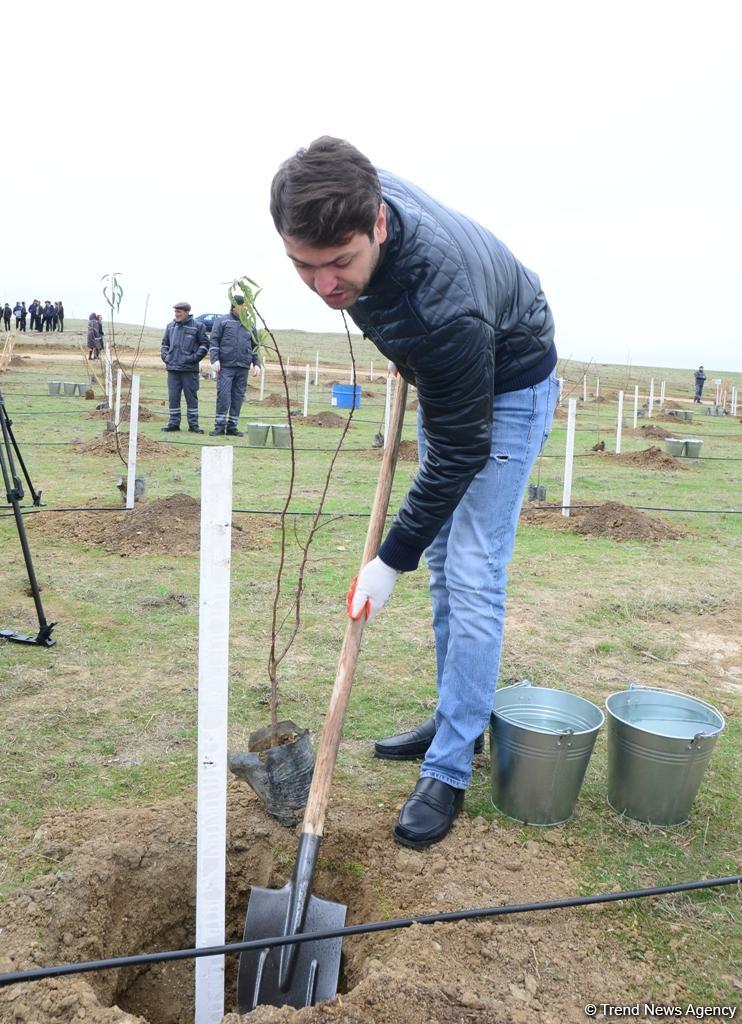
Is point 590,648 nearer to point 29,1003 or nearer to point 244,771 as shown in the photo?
point 244,771

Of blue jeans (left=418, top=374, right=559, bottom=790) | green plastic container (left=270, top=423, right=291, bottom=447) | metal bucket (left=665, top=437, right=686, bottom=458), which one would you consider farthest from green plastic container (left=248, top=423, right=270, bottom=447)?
blue jeans (left=418, top=374, right=559, bottom=790)

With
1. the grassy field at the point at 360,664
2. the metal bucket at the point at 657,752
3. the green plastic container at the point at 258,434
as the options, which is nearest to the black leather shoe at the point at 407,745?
the grassy field at the point at 360,664

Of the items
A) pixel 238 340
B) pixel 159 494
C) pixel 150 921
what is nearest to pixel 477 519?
pixel 150 921

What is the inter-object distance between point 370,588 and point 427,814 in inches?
30.0

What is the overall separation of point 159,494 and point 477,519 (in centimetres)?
595

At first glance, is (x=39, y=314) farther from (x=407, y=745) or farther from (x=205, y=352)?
(x=407, y=745)

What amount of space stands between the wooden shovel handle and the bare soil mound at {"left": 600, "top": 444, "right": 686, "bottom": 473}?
10.4 metres

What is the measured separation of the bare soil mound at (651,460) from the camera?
12.2m

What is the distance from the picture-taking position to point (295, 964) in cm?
208

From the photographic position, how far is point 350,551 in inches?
243

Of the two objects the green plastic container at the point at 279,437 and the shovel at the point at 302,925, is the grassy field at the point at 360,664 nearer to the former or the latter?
the shovel at the point at 302,925

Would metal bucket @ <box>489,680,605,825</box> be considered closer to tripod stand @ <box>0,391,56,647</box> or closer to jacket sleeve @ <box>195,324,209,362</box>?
tripod stand @ <box>0,391,56,647</box>

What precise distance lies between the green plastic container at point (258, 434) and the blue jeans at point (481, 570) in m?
9.75

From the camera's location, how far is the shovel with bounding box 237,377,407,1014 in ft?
6.82
